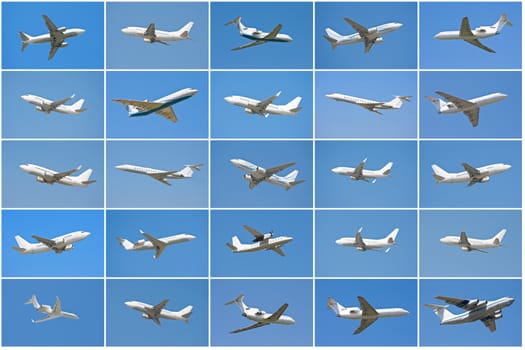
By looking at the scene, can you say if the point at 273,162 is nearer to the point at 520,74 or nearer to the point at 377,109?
the point at 377,109

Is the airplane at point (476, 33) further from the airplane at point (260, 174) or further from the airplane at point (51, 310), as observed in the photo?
the airplane at point (51, 310)

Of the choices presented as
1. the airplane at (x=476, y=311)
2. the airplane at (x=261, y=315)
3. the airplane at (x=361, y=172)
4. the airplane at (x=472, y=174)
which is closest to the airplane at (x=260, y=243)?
the airplane at (x=261, y=315)


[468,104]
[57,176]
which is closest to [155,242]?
[57,176]

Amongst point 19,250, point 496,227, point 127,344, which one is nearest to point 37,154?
point 19,250

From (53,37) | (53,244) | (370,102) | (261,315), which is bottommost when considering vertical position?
(261,315)

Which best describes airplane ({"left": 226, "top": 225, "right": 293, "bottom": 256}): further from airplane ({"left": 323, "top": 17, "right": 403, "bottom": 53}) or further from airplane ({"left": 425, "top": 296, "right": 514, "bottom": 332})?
airplane ({"left": 323, "top": 17, "right": 403, "bottom": 53})

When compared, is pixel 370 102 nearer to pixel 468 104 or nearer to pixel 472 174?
→ pixel 468 104
